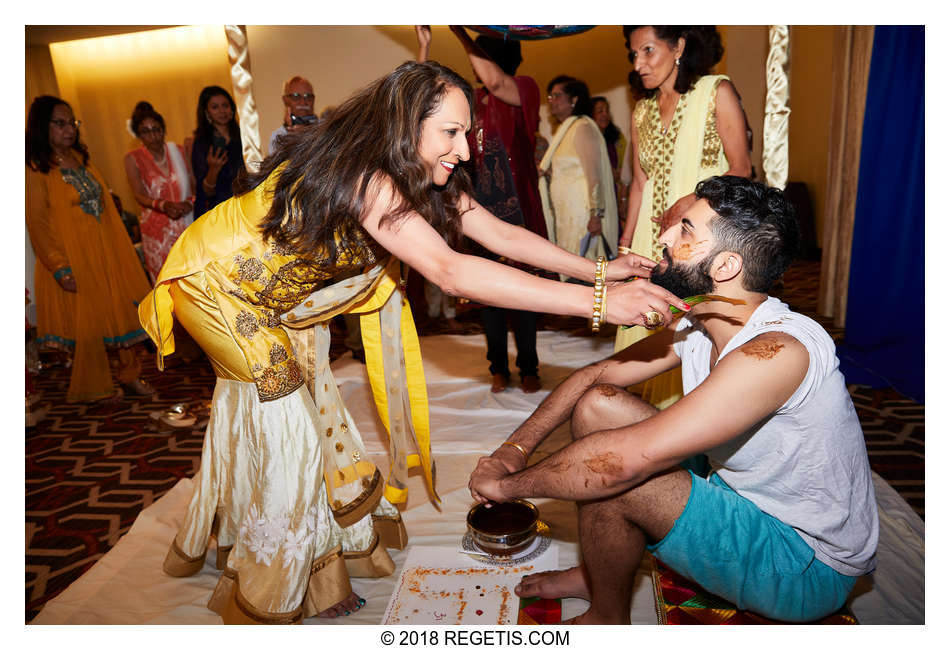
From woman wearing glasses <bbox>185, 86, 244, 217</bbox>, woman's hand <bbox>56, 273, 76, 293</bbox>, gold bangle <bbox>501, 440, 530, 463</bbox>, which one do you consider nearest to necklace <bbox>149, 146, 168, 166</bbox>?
woman wearing glasses <bbox>185, 86, 244, 217</bbox>

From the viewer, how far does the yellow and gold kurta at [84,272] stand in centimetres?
355

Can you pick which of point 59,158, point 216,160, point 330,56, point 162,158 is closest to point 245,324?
point 59,158

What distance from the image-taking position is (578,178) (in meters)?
5.07

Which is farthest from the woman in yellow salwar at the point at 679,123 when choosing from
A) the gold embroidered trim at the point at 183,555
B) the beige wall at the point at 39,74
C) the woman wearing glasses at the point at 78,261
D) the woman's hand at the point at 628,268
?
the beige wall at the point at 39,74

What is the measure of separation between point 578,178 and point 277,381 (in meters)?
3.83

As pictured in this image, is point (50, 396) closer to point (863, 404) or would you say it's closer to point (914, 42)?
point (863, 404)

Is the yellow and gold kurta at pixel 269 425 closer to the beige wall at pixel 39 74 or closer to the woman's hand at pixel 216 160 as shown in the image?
the woman's hand at pixel 216 160

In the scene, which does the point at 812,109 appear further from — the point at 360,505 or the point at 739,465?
the point at 360,505

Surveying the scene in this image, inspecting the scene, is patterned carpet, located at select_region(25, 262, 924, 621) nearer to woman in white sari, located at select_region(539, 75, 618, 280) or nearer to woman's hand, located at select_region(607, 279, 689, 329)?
woman's hand, located at select_region(607, 279, 689, 329)

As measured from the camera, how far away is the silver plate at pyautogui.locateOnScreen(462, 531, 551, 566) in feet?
6.45

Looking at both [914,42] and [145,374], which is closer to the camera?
[914,42]

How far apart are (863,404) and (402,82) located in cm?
288
